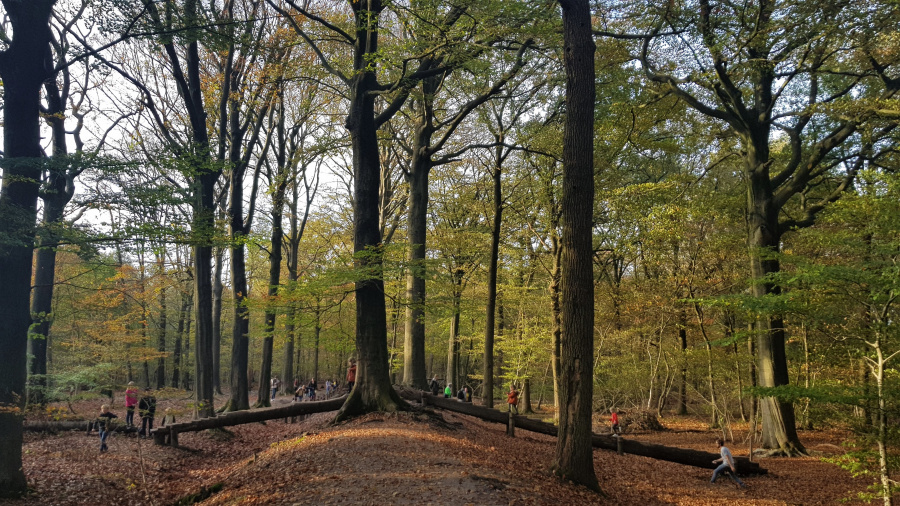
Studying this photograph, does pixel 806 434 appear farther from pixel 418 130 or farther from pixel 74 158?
pixel 74 158

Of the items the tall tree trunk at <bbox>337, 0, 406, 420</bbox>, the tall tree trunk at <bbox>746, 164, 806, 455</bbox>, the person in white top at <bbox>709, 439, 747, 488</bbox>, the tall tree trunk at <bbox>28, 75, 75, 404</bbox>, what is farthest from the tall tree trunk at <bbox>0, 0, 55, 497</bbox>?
the tall tree trunk at <bbox>746, 164, 806, 455</bbox>

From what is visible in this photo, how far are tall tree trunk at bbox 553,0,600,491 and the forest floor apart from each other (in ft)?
1.73

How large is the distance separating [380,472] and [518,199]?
14.5 meters

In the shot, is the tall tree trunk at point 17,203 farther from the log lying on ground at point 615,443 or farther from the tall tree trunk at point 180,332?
the tall tree trunk at point 180,332

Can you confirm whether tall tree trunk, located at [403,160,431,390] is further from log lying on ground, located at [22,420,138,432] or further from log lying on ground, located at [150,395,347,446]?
log lying on ground, located at [22,420,138,432]

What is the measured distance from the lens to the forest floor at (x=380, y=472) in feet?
21.6

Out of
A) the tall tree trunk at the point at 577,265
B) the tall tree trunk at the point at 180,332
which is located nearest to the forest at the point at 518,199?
the tall tree trunk at the point at 577,265

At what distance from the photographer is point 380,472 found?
7082 millimetres

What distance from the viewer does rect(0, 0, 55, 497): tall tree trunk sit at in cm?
760

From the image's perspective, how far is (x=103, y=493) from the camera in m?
8.52

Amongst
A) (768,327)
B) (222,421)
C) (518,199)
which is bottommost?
(222,421)

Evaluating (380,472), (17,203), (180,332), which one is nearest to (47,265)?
(17,203)

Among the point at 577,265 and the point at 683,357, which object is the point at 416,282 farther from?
the point at 683,357

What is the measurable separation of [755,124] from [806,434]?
11854 mm
